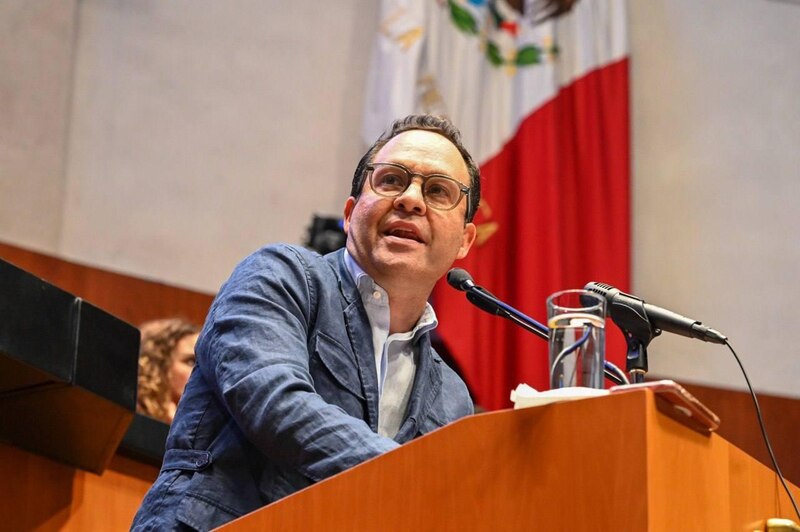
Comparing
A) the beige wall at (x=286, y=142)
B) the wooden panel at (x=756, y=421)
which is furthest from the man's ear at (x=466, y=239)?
the wooden panel at (x=756, y=421)

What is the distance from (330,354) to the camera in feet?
6.20

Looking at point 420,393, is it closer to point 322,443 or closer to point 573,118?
point 322,443

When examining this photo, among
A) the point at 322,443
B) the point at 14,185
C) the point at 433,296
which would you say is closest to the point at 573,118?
the point at 433,296

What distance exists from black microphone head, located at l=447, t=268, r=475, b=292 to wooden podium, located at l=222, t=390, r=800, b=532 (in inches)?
33.5

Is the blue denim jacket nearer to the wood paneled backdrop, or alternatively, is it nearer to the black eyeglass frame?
the black eyeglass frame

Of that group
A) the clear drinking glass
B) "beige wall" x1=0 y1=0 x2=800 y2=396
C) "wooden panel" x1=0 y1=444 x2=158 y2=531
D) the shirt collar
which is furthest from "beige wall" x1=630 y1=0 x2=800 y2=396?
the clear drinking glass

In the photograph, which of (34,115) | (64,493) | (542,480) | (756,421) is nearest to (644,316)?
(542,480)

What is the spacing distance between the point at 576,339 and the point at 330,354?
1.77 ft

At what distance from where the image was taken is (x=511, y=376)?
211 inches

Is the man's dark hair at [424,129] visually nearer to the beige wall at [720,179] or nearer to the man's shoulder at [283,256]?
the man's shoulder at [283,256]

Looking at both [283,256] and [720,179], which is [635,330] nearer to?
[283,256]

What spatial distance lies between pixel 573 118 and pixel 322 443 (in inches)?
174

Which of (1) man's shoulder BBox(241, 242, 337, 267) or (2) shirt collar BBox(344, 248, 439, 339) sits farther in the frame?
(2) shirt collar BBox(344, 248, 439, 339)

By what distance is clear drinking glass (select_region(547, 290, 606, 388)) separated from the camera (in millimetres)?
1468
